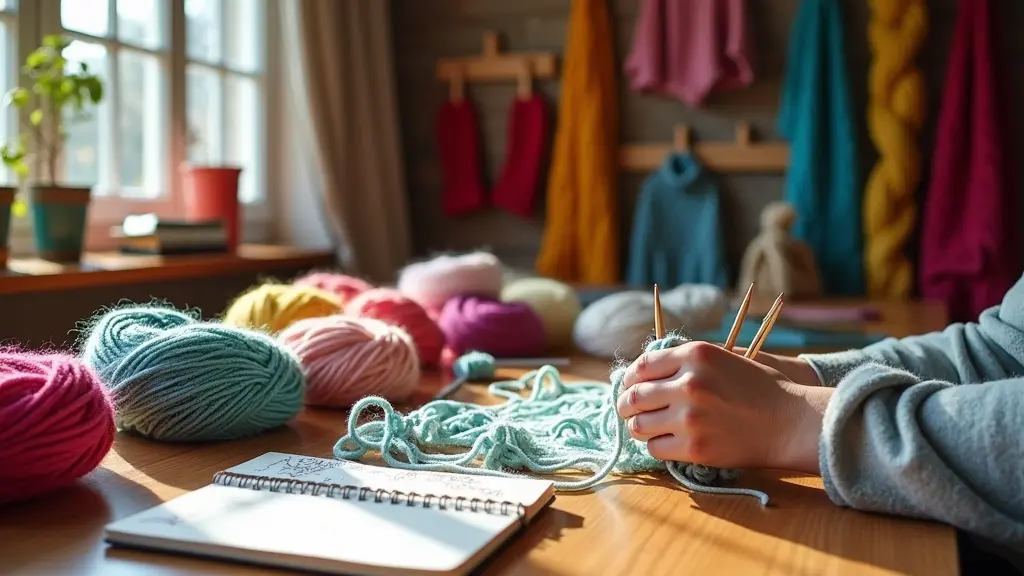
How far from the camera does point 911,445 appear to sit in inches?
26.0

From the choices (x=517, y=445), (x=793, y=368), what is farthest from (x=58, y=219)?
(x=793, y=368)

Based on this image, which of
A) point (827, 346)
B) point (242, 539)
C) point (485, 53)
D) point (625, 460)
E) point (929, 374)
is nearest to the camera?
point (242, 539)

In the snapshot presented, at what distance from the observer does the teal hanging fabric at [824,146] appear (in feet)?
8.13

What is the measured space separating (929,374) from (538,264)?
189 centimetres

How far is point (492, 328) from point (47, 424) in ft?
2.54

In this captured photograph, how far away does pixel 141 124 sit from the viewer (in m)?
2.22

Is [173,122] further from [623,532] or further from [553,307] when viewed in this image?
[623,532]

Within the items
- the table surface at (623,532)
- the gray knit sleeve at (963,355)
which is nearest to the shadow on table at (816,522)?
the table surface at (623,532)

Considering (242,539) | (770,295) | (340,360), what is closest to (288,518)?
(242,539)

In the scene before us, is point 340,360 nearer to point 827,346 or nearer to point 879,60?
point 827,346

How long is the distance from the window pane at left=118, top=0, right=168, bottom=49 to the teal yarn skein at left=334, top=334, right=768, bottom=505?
160 cm

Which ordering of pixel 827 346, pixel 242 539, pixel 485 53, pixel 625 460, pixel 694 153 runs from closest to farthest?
pixel 242 539 < pixel 625 460 < pixel 827 346 < pixel 694 153 < pixel 485 53

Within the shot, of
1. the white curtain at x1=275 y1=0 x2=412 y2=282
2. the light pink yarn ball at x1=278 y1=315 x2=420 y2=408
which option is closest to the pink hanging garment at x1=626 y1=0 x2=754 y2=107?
the white curtain at x1=275 y1=0 x2=412 y2=282

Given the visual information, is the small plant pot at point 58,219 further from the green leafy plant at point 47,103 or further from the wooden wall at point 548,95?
the wooden wall at point 548,95
